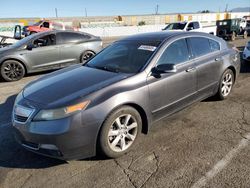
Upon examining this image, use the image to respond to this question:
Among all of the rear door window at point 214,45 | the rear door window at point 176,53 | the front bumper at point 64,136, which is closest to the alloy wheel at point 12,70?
the front bumper at point 64,136

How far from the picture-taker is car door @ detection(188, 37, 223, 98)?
481 cm

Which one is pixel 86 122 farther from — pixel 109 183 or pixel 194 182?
pixel 194 182

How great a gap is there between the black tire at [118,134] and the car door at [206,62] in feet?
5.39

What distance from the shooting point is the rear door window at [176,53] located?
423 centimetres

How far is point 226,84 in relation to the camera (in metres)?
5.72

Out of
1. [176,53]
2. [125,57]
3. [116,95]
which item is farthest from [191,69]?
[116,95]

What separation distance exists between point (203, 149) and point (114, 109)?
4.58 feet

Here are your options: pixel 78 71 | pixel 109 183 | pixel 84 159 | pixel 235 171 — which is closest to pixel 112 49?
pixel 78 71

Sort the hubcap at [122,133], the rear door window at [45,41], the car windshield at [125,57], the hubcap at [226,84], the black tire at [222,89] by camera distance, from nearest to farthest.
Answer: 1. the hubcap at [122,133]
2. the car windshield at [125,57]
3. the black tire at [222,89]
4. the hubcap at [226,84]
5. the rear door window at [45,41]

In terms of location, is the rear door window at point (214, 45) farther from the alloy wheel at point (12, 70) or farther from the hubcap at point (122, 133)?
the alloy wheel at point (12, 70)

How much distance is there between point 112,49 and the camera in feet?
16.2

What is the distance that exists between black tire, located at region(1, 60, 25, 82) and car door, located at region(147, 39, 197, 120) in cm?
582

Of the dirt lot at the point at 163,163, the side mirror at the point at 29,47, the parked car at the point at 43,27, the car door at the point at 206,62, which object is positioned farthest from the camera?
the parked car at the point at 43,27

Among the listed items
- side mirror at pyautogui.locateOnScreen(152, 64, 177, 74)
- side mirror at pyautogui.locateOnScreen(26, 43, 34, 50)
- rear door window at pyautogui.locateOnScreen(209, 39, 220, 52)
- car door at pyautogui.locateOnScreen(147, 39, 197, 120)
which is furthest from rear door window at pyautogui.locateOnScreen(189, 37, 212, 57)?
side mirror at pyautogui.locateOnScreen(26, 43, 34, 50)
